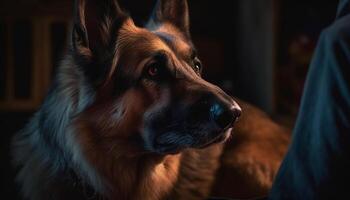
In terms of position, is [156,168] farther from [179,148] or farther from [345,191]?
[345,191]

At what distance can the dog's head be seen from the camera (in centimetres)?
134

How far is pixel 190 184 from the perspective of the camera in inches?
68.1

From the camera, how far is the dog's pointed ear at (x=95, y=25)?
137cm

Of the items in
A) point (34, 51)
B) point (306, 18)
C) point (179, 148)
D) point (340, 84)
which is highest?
point (340, 84)

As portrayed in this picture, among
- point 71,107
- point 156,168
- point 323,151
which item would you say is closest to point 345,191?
point 323,151

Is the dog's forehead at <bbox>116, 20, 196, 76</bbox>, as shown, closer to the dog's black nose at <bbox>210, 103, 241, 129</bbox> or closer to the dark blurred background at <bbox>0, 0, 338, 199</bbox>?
the dog's black nose at <bbox>210, 103, 241, 129</bbox>

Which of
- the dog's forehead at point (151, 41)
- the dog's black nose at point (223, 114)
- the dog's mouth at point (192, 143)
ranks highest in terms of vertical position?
the dog's forehead at point (151, 41)

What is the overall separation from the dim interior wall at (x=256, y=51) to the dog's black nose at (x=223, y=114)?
204cm

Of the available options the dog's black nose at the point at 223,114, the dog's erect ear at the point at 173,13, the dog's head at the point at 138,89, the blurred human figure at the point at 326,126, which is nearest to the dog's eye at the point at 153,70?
the dog's head at the point at 138,89

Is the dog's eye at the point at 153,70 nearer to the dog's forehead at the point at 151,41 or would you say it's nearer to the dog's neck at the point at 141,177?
the dog's forehead at the point at 151,41

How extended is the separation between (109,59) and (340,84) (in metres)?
0.76

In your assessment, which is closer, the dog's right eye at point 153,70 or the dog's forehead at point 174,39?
the dog's right eye at point 153,70

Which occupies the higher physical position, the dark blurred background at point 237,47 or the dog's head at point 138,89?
the dog's head at point 138,89

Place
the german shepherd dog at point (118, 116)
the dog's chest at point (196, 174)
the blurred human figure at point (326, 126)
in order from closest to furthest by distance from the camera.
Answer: the blurred human figure at point (326, 126)
the german shepherd dog at point (118, 116)
the dog's chest at point (196, 174)
